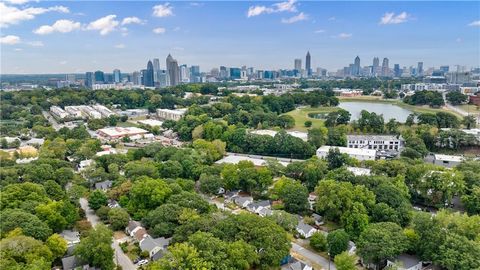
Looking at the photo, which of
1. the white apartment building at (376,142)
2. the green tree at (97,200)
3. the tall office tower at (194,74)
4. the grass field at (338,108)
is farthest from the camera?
the tall office tower at (194,74)

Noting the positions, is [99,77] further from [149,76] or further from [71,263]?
[71,263]

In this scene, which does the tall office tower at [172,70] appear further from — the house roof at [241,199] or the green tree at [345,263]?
the green tree at [345,263]

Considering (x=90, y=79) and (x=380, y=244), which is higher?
(x=90, y=79)

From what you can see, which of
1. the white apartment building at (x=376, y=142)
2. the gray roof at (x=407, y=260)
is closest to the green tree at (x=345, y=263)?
the gray roof at (x=407, y=260)

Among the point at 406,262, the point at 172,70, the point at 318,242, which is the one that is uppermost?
the point at 172,70

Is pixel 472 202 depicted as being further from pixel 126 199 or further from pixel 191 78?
pixel 191 78

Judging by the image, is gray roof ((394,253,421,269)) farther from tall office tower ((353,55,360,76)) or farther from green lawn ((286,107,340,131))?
tall office tower ((353,55,360,76))

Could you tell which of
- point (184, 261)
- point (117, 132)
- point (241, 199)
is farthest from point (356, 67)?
point (184, 261)
